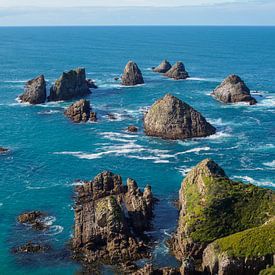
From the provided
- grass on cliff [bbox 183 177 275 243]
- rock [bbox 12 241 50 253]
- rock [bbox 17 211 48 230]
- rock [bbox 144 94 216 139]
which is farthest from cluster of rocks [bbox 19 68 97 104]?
grass on cliff [bbox 183 177 275 243]

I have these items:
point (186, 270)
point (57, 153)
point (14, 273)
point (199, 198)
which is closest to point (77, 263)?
point (14, 273)

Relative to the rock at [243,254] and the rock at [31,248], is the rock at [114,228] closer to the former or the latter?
the rock at [31,248]

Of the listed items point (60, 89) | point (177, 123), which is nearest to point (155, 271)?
point (177, 123)

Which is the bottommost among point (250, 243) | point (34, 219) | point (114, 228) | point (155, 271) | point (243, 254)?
point (34, 219)

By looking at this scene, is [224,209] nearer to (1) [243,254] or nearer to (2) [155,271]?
(1) [243,254]

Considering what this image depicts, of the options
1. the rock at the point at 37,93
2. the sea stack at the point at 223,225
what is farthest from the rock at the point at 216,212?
the rock at the point at 37,93

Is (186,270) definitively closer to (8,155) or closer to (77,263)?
(77,263)

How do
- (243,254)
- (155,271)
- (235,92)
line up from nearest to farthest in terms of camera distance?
(243,254), (155,271), (235,92)
